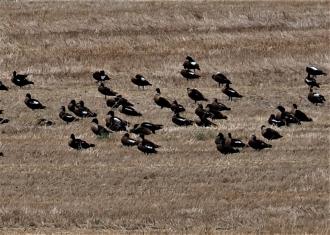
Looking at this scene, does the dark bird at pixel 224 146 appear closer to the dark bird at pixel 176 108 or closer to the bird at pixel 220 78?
the dark bird at pixel 176 108

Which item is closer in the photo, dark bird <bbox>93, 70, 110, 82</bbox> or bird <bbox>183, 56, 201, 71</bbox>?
dark bird <bbox>93, 70, 110, 82</bbox>

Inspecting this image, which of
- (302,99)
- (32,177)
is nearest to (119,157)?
(32,177)

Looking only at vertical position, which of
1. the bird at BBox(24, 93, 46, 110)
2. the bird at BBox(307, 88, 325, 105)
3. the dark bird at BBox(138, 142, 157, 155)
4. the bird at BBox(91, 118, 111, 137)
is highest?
the dark bird at BBox(138, 142, 157, 155)

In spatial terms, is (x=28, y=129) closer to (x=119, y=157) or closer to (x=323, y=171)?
(x=119, y=157)

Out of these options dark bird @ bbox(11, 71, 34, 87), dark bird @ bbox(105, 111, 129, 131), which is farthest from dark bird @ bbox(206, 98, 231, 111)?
dark bird @ bbox(11, 71, 34, 87)

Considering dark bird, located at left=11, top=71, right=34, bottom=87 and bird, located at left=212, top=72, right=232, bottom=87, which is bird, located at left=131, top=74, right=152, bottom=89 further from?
dark bird, located at left=11, top=71, right=34, bottom=87

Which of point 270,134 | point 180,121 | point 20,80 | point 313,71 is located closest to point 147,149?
point 270,134

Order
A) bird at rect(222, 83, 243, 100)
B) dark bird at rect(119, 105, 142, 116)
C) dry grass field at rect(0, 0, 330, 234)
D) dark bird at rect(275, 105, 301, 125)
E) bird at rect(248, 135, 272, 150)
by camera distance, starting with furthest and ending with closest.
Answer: bird at rect(222, 83, 243, 100), dark bird at rect(119, 105, 142, 116), dark bird at rect(275, 105, 301, 125), bird at rect(248, 135, 272, 150), dry grass field at rect(0, 0, 330, 234)
